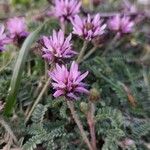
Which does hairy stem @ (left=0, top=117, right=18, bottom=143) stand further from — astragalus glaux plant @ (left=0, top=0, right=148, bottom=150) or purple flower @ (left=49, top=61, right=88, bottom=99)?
purple flower @ (left=49, top=61, right=88, bottom=99)

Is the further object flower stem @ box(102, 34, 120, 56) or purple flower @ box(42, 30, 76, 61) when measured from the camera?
flower stem @ box(102, 34, 120, 56)

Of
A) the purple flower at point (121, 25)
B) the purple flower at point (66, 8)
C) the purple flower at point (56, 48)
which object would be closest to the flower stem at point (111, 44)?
the purple flower at point (121, 25)

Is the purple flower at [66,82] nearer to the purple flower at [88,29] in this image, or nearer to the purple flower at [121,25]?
the purple flower at [88,29]

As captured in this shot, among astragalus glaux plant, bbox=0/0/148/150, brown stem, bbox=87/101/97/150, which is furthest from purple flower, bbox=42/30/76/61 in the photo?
brown stem, bbox=87/101/97/150

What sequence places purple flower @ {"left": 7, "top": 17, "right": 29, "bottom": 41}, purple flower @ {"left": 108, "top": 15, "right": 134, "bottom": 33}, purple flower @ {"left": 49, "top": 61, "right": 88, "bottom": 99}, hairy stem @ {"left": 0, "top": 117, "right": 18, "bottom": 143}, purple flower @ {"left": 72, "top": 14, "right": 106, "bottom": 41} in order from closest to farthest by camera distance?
purple flower @ {"left": 49, "top": 61, "right": 88, "bottom": 99}
hairy stem @ {"left": 0, "top": 117, "right": 18, "bottom": 143}
purple flower @ {"left": 72, "top": 14, "right": 106, "bottom": 41}
purple flower @ {"left": 7, "top": 17, "right": 29, "bottom": 41}
purple flower @ {"left": 108, "top": 15, "right": 134, "bottom": 33}

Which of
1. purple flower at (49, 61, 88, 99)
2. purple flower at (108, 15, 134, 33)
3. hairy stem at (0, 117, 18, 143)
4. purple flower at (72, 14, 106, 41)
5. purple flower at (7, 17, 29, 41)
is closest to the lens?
purple flower at (49, 61, 88, 99)

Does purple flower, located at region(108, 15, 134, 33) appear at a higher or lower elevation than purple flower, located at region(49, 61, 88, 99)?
higher
